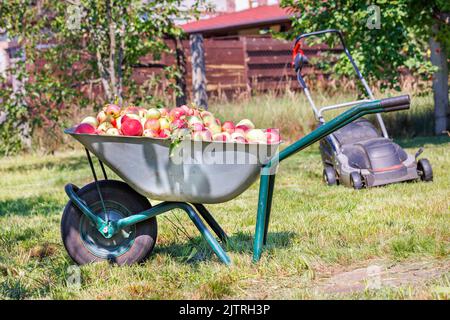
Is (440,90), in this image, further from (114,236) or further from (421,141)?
(114,236)

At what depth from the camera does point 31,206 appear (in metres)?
6.21

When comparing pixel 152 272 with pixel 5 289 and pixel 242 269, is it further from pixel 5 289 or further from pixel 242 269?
pixel 5 289

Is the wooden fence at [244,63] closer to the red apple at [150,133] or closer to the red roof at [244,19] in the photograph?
the red roof at [244,19]

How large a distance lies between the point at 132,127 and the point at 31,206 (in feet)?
9.61

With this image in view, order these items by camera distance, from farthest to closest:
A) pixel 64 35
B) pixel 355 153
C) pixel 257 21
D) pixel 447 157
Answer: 1. pixel 257 21
2. pixel 64 35
3. pixel 447 157
4. pixel 355 153

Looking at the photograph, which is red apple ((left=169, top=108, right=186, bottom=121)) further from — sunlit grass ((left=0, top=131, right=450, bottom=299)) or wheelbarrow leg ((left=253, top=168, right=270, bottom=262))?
sunlit grass ((left=0, top=131, right=450, bottom=299))

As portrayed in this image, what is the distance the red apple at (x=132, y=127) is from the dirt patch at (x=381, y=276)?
1083mm

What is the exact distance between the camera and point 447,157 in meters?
7.68

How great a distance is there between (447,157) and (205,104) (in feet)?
14.7
